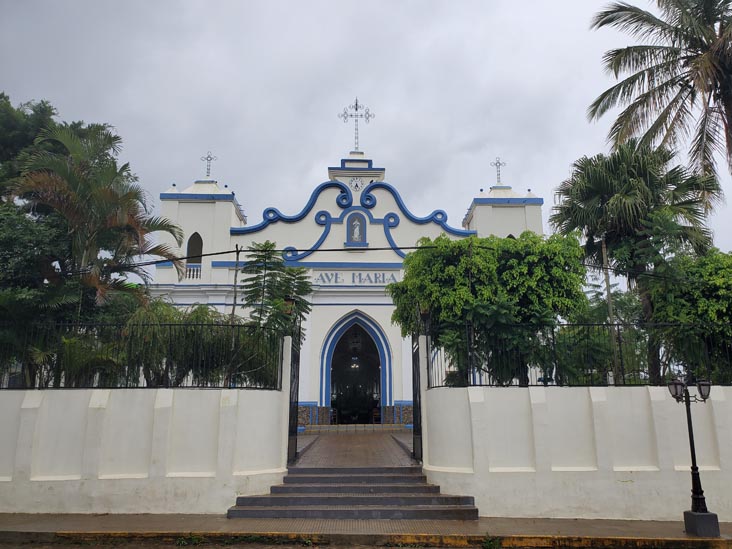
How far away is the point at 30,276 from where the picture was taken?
40.3 feet

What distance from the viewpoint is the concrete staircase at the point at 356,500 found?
923cm

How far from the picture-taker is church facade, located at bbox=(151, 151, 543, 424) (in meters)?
20.8

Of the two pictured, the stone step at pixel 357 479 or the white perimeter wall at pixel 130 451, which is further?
the stone step at pixel 357 479

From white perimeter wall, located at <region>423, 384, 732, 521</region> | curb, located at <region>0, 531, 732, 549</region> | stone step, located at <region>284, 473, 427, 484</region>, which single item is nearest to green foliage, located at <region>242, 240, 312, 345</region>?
stone step, located at <region>284, 473, 427, 484</region>

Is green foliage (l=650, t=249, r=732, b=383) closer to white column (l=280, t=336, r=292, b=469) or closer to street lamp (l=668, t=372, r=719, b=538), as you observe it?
street lamp (l=668, t=372, r=719, b=538)

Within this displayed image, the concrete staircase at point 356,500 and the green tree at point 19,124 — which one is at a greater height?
the green tree at point 19,124

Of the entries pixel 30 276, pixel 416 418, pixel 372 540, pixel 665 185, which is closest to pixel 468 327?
pixel 416 418

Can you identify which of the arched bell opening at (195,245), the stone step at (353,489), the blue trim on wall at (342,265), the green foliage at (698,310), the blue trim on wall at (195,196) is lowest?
Result: the stone step at (353,489)

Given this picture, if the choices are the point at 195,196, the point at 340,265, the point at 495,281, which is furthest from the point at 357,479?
the point at 195,196

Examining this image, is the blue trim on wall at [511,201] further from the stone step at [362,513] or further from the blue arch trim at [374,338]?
the stone step at [362,513]

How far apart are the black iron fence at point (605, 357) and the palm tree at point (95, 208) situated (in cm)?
690

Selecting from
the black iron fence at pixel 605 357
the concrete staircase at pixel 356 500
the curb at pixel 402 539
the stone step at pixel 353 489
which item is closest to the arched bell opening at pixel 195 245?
the concrete staircase at pixel 356 500

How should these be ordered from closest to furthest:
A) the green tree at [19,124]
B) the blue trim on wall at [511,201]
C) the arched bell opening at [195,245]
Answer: the green tree at [19,124], the arched bell opening at [195,245], the blue trim on wall at [511,201]

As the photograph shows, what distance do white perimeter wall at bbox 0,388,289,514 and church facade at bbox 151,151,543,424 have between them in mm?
10464
